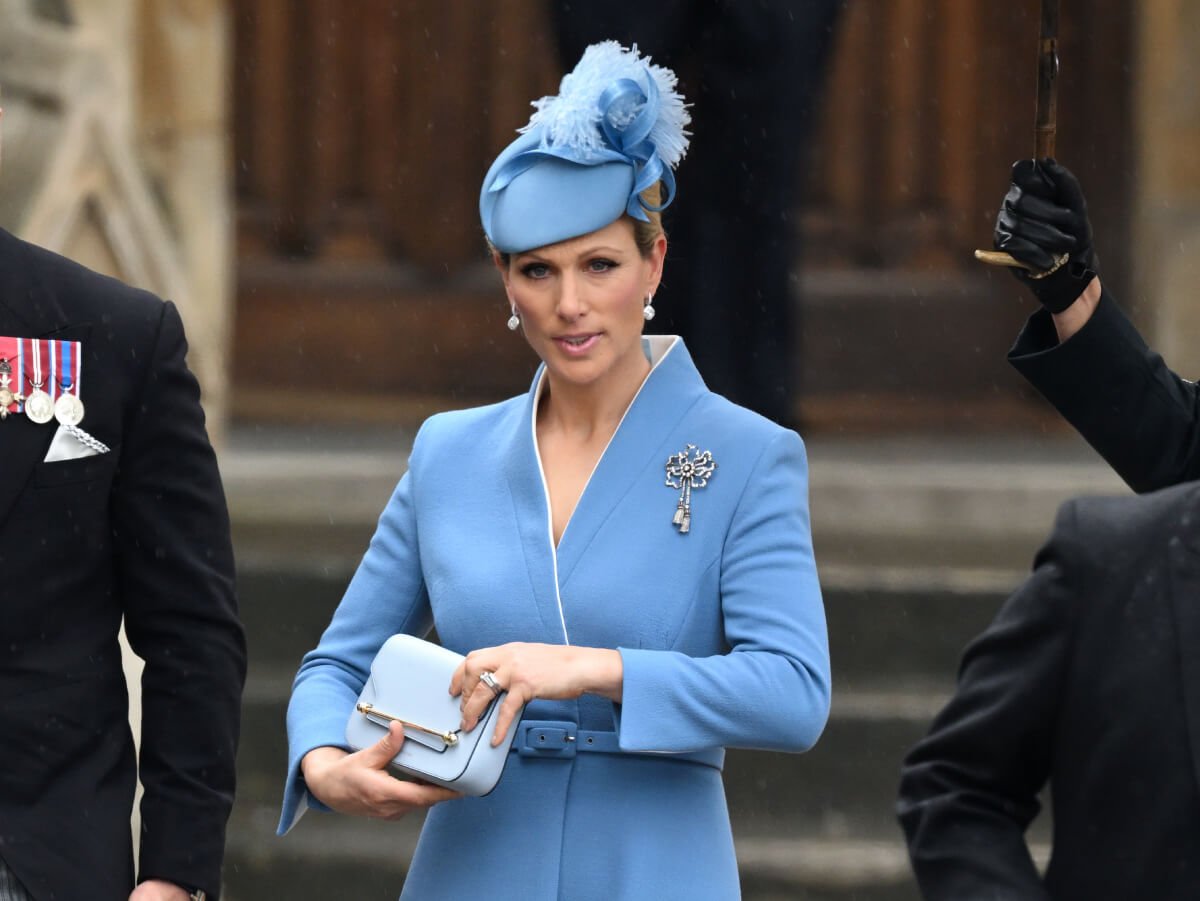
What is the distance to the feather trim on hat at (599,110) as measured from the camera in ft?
10.4

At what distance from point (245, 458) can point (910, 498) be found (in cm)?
191

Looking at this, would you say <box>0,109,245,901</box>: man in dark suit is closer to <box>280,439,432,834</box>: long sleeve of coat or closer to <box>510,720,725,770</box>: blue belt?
<box>280,439,432,834</box>: long sleeve of coat

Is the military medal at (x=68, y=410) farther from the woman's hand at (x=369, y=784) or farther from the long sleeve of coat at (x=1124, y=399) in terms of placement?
the long sleeve of coat at (x=1124, y=399)

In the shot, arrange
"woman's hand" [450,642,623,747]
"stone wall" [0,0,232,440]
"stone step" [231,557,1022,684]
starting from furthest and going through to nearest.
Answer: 1. "stone wall" [0,0,232,440]
2. "stone step" [231,557,1022,684]
3. "woman's hand" [450,642,623,747]

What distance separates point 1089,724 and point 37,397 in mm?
1377

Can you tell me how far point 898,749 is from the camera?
5.71 metres

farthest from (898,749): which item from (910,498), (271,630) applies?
(271,630)

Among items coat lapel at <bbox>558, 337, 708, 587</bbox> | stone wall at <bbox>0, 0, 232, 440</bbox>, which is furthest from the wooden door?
coat lapel at <bbox>558, 337, 708, 587</bbox>

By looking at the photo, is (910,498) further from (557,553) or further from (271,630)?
(557,553)

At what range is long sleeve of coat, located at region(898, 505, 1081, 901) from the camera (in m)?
2.27

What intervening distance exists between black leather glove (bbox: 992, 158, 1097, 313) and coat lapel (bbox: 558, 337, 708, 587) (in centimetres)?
46

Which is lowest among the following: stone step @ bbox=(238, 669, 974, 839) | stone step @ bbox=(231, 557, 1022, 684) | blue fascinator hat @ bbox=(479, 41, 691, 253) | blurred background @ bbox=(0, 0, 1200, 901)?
stone step @ bbox=(238, 669, 974, 839)

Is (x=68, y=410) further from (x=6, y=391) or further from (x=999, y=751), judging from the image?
(x=999, y=751)

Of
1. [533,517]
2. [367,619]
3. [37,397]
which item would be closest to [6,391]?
[37,397]
